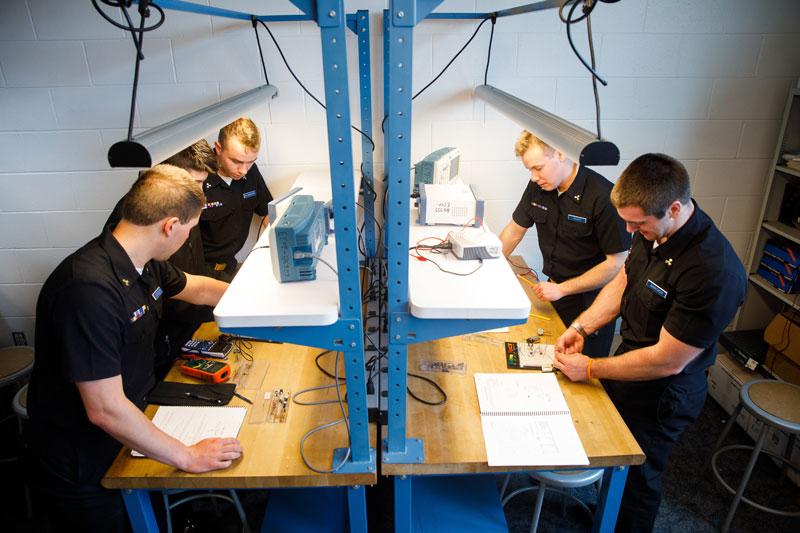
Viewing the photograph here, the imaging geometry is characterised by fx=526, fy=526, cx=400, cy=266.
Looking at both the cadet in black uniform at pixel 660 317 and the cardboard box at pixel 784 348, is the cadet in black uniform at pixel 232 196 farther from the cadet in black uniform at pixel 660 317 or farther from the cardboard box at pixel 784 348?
the cardboard box at pixel 784 348

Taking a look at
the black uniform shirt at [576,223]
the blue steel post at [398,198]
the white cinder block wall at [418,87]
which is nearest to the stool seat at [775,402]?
the black uniform shirt at [576,223]

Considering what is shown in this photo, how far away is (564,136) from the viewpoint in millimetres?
1370

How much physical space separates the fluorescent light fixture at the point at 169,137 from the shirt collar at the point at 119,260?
39cm

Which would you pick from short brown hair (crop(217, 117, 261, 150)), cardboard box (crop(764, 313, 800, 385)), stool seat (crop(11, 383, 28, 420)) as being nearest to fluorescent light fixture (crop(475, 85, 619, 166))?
short brown hair (crop(217, 117, 261, 150))

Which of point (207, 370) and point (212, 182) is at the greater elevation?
point (212, 182)

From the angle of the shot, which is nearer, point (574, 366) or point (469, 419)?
point (469, 419)

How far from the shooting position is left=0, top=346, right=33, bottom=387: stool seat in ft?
8.56

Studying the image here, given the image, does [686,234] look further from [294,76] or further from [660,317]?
[294,76]

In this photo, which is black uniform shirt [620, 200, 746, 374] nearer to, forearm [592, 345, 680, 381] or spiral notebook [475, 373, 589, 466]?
forearm [592, 345, 680, 381]

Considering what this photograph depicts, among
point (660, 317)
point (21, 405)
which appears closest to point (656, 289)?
point (660, 317)

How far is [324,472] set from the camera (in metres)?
1.53

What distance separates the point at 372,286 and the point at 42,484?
144 cm

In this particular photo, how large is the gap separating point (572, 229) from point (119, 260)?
193 cm

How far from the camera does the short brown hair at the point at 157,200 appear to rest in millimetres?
1591
